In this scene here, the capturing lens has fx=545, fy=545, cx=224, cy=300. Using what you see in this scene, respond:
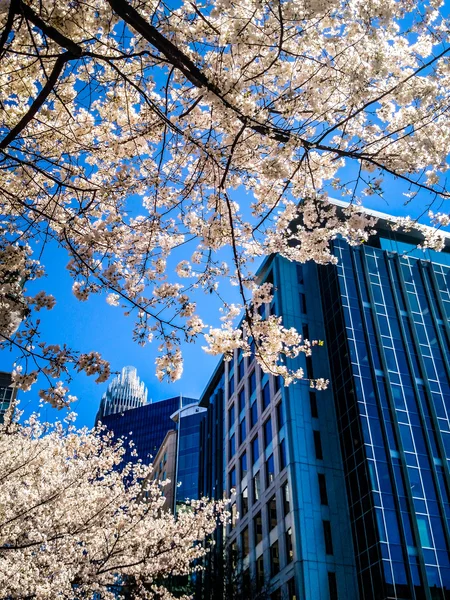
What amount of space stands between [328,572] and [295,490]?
4394 millimetres

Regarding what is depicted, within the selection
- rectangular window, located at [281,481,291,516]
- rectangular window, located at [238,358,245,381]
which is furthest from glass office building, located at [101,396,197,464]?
rectangular window, located at [281,481,291,516]

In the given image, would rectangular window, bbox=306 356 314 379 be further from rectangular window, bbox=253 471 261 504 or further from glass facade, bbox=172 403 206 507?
glass facade, bbox=172 403 206 507

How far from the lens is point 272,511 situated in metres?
33.3

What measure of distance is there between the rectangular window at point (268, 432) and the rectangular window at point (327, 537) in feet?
23.2

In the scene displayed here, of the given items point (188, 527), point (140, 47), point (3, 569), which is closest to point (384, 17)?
point (140, 47)

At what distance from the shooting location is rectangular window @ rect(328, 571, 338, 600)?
27844mm

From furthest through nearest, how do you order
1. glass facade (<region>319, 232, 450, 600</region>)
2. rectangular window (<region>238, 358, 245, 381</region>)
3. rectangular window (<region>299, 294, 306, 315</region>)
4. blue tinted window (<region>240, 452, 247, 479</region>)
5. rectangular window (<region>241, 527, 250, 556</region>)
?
rectangular window (<region>238, 358, 245, 381</region>) < blue tinted window (<region>240, 452, 247, 479</region>) < rectangular window (<region>299, 294, 306, 315</region>) < rectangular window (<region>241, 527, 250, 556</region>) < glass facade (<region>319, 232, 450, 600</region>)

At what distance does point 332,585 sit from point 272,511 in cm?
606

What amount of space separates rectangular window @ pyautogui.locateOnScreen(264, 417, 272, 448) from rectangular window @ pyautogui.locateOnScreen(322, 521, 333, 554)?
7.08 meters

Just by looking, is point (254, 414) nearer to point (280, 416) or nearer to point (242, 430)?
point (242, 430)

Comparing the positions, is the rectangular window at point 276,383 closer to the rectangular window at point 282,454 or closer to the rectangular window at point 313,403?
the rectangular window at point 313,403

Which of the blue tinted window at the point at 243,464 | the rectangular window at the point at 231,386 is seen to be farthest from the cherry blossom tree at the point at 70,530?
the rectangular window at the point at 231,386

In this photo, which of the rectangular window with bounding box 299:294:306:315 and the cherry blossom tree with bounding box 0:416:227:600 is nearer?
the cherry blossom tree with bounding box 0:416:227:600

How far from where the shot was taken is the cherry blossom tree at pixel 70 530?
11.5 metres
